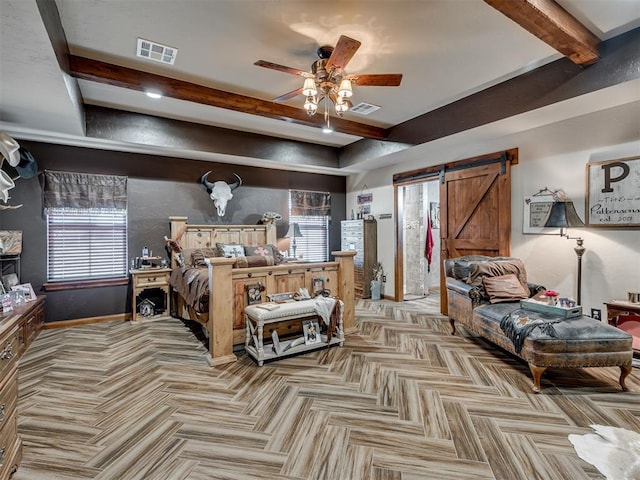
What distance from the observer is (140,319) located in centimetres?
488

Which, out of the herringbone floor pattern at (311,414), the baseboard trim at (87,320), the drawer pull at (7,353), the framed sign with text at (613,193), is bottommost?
the herringbone floor pattern at (311,414)

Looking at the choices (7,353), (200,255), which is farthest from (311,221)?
(7,353)

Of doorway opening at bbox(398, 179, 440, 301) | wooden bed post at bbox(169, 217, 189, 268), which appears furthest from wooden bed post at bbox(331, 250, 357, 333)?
doorway opening at bbox(398, 179, 440, 301)

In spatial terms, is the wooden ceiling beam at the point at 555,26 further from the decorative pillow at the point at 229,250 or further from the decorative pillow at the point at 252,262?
the decorative pillow at the point at 229,250

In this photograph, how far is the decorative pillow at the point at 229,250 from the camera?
5.11 metres

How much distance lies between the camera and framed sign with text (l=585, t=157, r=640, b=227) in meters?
3.19

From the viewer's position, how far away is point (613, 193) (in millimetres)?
3326

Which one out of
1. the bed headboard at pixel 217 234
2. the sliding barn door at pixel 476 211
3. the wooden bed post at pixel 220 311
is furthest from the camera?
the bed headboard at pixel 217 234

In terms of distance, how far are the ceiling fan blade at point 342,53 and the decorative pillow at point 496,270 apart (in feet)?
8.87

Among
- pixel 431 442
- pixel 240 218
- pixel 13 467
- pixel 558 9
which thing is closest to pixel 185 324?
pixel 240 218

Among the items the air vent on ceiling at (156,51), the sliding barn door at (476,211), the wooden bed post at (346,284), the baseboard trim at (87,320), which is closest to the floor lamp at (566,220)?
the sliding barn door at (476,211)

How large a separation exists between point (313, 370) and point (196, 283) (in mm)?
1734

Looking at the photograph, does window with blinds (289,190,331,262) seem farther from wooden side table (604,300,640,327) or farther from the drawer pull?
the drawer pull

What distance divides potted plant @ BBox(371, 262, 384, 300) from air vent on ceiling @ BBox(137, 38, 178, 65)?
192 inches
